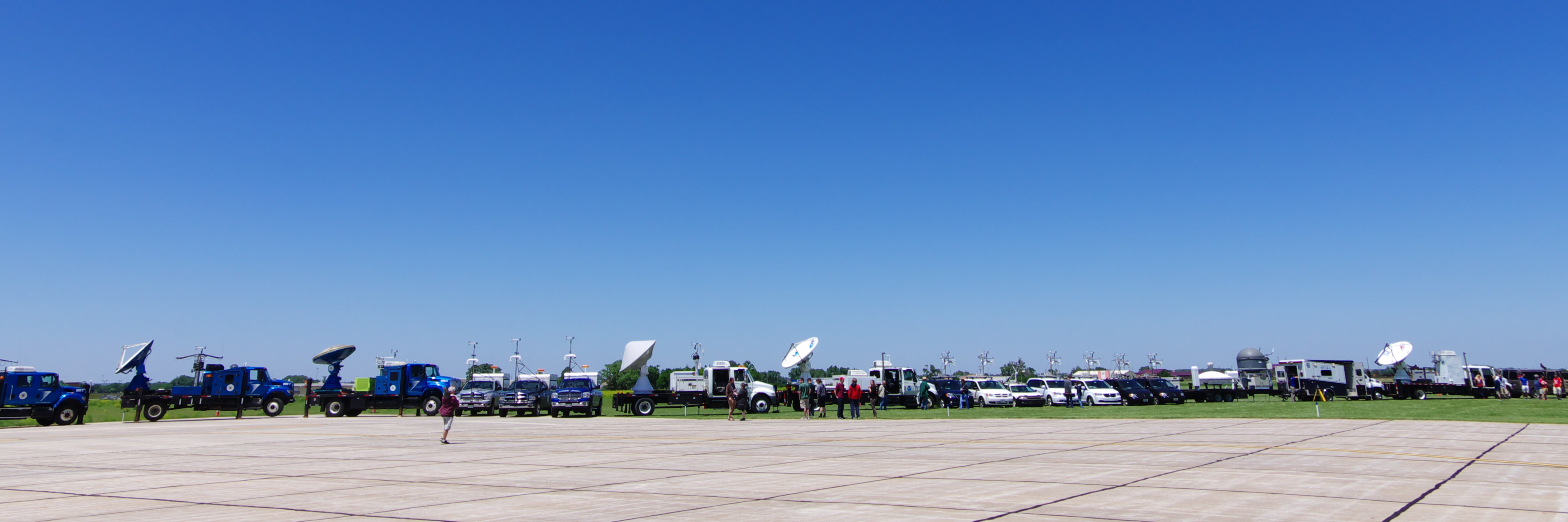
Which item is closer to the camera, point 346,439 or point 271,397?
point 346,439

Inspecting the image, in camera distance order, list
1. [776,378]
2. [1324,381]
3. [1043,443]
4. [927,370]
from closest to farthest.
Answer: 1. [1043,443]
2. [1324,381]
3. [776,378]
4. [927,370]

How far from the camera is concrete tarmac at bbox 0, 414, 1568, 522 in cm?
826

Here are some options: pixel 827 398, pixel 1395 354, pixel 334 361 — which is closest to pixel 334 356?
pixel 334 361

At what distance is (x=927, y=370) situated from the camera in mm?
156875

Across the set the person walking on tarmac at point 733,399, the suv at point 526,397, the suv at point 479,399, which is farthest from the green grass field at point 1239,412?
the suv at point 479,399

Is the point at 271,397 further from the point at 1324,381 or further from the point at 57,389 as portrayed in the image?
the point at 1324,381

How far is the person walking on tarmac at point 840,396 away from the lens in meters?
29.7

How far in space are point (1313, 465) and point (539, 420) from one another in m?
26.1

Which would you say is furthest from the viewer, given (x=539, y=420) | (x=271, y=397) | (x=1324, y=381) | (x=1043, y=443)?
(x=1324, y=381)

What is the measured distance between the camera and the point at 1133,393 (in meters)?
41.2

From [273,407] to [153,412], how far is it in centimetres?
444

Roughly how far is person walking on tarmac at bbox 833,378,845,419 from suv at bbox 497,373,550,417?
40.1ft

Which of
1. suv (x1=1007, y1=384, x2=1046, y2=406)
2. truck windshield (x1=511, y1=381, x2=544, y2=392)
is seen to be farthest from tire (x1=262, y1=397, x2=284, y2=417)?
suv (x1=1007, y1=384, x2=1046, y2=406)

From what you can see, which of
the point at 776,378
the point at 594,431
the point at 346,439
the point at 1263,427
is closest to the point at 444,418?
the point at 346,439
